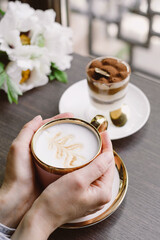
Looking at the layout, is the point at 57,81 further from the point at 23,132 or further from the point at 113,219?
the point at 113,219

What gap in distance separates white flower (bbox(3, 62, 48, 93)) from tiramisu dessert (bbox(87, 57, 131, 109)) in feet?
0.57

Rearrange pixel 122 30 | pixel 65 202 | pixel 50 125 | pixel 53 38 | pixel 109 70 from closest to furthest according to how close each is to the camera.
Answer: pixel 65 202, pixel 50 125, pixel 109 70, pixel 53 38, pixel 122 30

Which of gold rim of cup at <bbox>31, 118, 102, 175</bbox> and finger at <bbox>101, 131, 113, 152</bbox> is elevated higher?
gold rim of cup at <bbox>31, 118, 102, 175</bbox>

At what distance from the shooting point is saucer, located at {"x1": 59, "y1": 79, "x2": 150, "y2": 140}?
77cm

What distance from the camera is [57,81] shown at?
94 centimetres

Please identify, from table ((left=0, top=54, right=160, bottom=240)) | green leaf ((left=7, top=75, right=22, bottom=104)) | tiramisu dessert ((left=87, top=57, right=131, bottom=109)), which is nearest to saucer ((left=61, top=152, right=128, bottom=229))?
table ((left=0, top=54, right=160, bottom=240))

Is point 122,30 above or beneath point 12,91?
beneath

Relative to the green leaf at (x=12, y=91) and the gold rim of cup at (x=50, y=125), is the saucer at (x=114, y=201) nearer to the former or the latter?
the gold rim of cup at (x=50, y=125)

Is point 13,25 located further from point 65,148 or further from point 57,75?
point 65,148

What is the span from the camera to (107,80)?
28.7 inches

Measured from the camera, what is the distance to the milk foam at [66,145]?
1.87ft

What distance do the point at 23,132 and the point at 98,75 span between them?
242 mm

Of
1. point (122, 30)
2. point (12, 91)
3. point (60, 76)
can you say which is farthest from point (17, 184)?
point (122, 30)

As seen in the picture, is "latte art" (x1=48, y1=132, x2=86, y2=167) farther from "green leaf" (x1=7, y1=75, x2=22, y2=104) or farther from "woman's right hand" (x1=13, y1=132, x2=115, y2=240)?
"green leaf" (x1=7, y1=75, x2=22, y2=104)
